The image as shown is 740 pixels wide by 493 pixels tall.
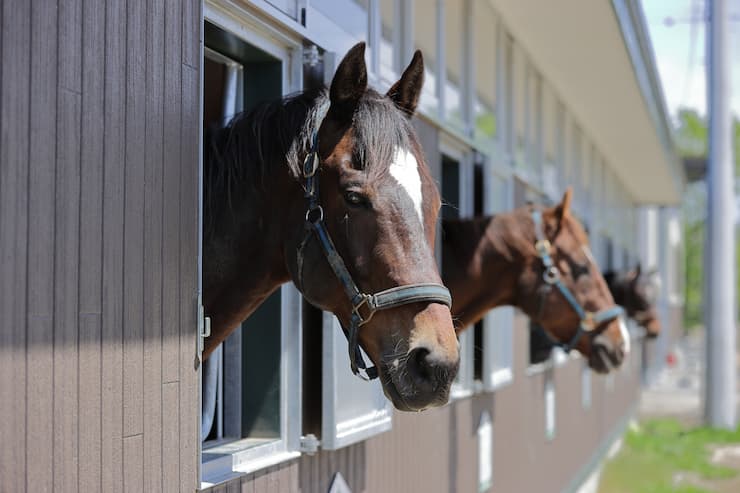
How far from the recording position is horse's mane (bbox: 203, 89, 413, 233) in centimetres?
245

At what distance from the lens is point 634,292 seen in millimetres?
10547

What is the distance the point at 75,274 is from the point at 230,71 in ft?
4.72

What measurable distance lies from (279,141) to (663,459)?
9.31 metres

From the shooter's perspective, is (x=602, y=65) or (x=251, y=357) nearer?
(x=251, y=357)

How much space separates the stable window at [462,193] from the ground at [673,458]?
4264 mm

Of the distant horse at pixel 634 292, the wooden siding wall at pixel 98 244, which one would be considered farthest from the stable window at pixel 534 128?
the wooden siding wall at pixel 98 244

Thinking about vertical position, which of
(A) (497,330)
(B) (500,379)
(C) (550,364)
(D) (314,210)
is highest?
(D) (314,210)

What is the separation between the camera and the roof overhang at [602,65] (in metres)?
6.25

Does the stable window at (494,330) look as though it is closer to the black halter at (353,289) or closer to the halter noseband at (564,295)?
the halter noseband at (564,295)

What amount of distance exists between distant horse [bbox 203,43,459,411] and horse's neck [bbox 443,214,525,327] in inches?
78.8

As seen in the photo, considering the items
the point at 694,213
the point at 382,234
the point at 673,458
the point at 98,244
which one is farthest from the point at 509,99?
the point at 694,213

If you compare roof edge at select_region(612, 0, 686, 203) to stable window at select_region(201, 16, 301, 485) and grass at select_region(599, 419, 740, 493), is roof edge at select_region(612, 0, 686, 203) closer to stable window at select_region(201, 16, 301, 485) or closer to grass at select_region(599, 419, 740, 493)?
stable window at select_region(201, 16, 301, 485)

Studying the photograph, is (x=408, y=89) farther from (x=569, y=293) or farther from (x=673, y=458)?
(x=673, y=458)

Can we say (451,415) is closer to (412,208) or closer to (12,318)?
(412,208)
